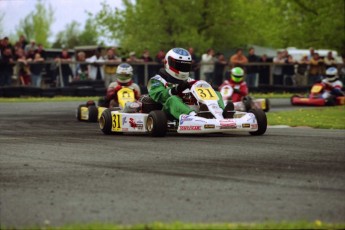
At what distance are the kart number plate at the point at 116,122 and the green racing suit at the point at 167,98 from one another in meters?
0.56

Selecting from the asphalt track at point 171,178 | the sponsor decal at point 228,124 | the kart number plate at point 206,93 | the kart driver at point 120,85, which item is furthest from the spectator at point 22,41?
the sponsor decal at point 228,124

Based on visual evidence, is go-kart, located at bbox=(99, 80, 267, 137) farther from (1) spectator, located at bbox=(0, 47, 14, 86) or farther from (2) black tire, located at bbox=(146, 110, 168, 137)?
(1) spectator, located at bbox=(0, 47, 14, 86)

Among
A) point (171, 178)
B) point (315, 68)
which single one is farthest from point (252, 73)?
point (171, 178)

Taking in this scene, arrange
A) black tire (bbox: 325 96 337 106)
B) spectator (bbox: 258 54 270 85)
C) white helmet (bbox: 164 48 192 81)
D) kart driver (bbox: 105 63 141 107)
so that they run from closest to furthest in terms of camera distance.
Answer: white helmet (bbox: 164 48 192 81) < kart driver (bbox: 105 63 141 107) < black tire (bbox: 325 96 337 106) < spectator (bbox: 258 54 270 85)

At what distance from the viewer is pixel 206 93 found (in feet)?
40.3

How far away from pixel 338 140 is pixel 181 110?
7.07 ft

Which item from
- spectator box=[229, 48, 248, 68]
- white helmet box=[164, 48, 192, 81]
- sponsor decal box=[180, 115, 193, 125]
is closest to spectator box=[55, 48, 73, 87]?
spectator box=[229, 48, 248, 68]

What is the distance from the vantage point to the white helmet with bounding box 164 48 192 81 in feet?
42.2

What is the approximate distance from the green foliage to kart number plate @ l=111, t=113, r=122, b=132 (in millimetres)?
20019

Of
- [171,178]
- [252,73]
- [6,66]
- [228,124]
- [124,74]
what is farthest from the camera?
[252,73]

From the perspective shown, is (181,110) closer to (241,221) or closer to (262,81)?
(241,221)

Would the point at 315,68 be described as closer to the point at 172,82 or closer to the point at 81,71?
the point at 81,71

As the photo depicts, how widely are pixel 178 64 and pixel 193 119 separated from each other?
1366 mm

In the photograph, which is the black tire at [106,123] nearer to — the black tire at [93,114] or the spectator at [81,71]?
the black tire at [93,114]
